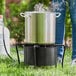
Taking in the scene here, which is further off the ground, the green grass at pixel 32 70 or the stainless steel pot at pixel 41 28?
the stainless steel pot at pixel 41 28

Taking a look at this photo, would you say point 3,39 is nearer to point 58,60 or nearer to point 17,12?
point 58,60

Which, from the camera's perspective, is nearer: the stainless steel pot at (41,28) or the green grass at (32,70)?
the green grass at (32,70)

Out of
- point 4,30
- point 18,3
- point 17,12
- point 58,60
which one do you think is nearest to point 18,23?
point 17,12

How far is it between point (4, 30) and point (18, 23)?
1.89 m

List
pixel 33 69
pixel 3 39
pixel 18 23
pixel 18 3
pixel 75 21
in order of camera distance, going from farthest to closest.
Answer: pixel 18 3
pixel 18 23
pixel 3 39
pixel 75 21
pixel 33 69

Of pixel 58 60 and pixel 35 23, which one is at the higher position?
pixel 35 23

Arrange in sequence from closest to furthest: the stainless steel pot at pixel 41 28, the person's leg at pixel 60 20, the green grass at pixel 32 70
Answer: the green grass at pixel 32 70, the stainless steel pot at pixel 41 28, the person's leg at pixel 60 20

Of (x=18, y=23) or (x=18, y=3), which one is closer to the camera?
(x=18, y=23)

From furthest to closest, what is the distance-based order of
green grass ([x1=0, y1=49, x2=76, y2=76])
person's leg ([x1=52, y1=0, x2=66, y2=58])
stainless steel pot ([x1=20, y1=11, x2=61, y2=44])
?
person's leg ([x1=52, y1=0, x2=66, y2=58])
stainless steel pot ([x1=20, y1=11, x2=61, y2=44])
green grass ([x1=0, y1=49, x2=76, y2=76])

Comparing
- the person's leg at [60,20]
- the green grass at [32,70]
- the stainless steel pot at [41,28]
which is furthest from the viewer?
the person's leg at [60,20]

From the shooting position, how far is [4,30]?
5559 mm

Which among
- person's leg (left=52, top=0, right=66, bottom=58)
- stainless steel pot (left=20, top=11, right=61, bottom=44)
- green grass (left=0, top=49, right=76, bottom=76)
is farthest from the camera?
person's leg (left=52, top=0, right=66, bottom=58)

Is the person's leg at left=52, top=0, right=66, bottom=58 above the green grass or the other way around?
above

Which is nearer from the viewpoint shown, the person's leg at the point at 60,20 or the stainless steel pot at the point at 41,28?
the stainless steel pot at the point at 41,28
